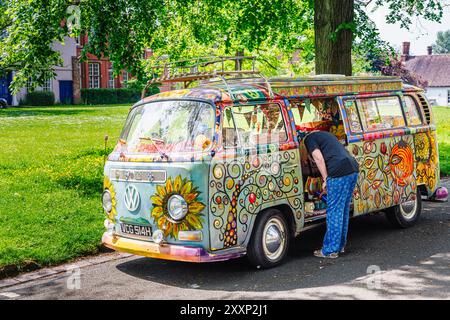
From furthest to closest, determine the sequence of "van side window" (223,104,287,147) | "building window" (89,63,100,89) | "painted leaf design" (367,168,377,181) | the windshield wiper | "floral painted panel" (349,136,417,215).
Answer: "building window" (89,63,100,89), "painted leaf design" (367,168,377,181), "floral painted panel" (349,136,417,215), "van side window" (223,104,287,147), the windshield wiper

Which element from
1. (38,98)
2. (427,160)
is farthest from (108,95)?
(427,160)

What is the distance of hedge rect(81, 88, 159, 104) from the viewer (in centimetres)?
5656

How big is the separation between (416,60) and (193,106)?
299 ft

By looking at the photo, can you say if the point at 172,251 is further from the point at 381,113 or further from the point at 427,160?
the point at 427,160

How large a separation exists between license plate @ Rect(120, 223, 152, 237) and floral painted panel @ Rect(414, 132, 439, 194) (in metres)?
4.65

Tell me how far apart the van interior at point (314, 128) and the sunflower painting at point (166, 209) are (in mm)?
1852

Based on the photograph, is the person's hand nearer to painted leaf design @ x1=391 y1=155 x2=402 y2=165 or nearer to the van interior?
the van interior

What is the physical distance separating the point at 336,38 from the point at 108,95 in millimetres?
45927

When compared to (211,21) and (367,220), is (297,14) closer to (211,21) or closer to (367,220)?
(211,21)

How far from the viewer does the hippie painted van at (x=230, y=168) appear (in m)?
7.09

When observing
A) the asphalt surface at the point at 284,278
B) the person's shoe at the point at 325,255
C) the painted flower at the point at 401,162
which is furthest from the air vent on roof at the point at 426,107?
the person's shoe at the point at 325,255

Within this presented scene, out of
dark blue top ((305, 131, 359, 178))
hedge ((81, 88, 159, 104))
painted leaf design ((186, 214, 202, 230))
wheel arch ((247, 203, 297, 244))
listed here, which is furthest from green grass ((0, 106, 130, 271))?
hedge ((81, 88, 159, 104))

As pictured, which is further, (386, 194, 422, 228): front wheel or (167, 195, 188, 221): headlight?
(386, 194, 422, 228): front wheel

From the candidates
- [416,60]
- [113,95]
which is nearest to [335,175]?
[113,95]
